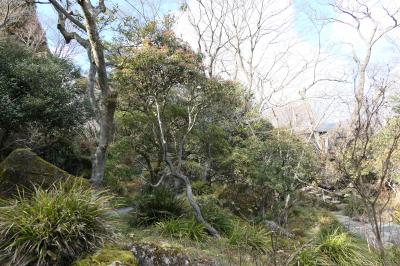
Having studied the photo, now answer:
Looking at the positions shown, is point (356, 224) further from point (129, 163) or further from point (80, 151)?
point (80, 151)

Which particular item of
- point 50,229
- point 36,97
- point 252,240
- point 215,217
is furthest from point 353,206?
point 50,229

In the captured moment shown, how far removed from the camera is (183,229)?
7.23 meters

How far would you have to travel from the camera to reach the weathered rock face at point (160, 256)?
4.96 metres

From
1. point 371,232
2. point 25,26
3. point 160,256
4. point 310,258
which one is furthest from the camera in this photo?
point 25,26

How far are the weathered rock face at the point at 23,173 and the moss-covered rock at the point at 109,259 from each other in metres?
2.45

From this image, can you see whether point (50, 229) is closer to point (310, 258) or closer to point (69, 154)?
point (310, 258)

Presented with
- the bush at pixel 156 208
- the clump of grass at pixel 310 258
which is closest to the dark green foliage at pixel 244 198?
the bush at pixel 156 208

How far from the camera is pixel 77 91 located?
37.6 ft

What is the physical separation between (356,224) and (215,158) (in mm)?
4581

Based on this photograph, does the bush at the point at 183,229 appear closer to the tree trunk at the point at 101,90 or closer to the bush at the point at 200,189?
the tree trunk at the point at 101,90

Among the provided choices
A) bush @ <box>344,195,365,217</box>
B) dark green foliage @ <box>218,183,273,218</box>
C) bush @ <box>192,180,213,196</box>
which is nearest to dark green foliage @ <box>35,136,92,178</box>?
bush @ <box>192,180,213,196</box>

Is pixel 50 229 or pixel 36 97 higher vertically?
pixel 36 97

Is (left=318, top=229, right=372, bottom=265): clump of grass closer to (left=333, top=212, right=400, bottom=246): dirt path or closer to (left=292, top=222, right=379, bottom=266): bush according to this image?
(left=292, top=222, right=379, bottom=266): bush

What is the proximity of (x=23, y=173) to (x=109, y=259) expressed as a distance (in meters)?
3.00
